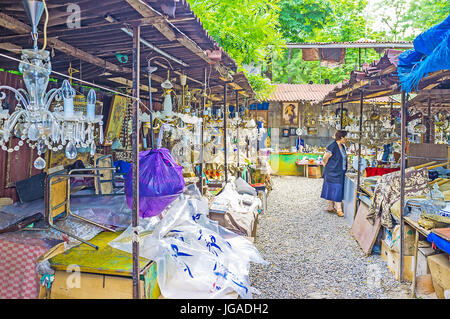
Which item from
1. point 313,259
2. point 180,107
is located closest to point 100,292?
point 180,107

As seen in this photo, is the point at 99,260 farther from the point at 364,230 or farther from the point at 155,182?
the point at 364,230

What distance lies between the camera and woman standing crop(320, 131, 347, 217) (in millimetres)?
7879

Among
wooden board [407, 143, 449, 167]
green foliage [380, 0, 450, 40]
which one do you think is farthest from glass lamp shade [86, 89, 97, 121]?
green foliage [380, 0, 450, 40]

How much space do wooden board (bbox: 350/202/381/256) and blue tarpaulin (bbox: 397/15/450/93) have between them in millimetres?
2574

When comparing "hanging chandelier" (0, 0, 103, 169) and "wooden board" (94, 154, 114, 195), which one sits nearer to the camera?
"hanging chandelier" (0, 0, 103, 169)

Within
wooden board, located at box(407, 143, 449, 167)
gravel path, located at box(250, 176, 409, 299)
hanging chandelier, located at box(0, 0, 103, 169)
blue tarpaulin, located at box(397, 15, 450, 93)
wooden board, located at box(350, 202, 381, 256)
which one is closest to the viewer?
hanging chandelier, located at box(0, 0, 103, 169)

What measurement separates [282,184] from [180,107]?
27.8 feet

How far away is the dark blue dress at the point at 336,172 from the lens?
25.9 ft

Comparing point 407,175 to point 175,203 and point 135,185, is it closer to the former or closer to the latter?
point 175,203

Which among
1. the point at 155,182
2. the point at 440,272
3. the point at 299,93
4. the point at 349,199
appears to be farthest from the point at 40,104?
the point at 299,93

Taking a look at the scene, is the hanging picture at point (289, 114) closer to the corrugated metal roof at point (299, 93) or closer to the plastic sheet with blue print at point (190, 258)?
the corrugated metal roof at point (299, 93)

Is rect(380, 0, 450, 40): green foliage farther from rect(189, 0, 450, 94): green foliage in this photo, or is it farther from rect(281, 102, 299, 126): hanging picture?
rect(281, 102, 299, 126): hanging picture

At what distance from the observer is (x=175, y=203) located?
13.4ft

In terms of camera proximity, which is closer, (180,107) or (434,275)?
(434,275)
